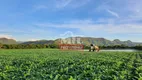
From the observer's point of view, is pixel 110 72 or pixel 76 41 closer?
pixel 110 72

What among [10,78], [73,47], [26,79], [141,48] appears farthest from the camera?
[141,48]

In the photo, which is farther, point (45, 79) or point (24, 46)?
point (24, 46)

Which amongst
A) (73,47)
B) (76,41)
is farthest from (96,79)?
(76,41)

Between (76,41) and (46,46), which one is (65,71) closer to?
(76,41)

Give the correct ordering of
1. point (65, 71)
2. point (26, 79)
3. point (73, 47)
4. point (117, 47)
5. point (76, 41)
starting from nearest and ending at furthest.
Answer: point (26, 79)
point (65, 71)
point (73, 47)
point (76, 41)
point (117, 47)

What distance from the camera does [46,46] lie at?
69688mm

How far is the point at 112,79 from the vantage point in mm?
8008

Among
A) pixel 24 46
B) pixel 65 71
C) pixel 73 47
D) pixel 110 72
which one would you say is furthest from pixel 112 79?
pixel 24 46

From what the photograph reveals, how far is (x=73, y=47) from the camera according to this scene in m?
51.2

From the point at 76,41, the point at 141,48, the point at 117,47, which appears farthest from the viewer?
the point at 117,47

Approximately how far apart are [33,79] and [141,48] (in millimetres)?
59783

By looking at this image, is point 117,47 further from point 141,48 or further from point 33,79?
point 33,79

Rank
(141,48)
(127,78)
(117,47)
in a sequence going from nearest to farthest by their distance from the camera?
1. (127,78)
2. (141,48)
3. (117,47)

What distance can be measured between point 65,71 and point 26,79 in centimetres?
269
